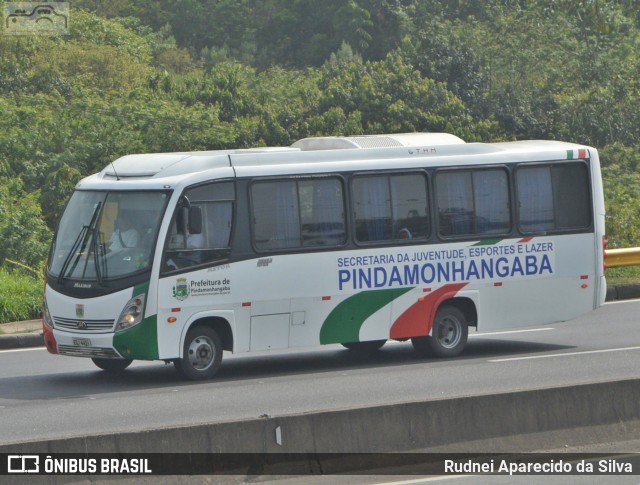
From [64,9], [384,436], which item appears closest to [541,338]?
[384,436]

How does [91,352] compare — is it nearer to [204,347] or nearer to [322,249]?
[204,347]

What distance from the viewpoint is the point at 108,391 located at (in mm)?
13672

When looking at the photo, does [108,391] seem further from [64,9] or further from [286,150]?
[64,9]

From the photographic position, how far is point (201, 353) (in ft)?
46.9

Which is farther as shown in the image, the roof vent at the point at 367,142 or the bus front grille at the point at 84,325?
the roof vent at the point at 367,142

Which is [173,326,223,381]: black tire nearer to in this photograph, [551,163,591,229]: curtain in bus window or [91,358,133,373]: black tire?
[91,358,133,373]: black tire

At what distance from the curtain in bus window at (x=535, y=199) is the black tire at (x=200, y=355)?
4600 mm

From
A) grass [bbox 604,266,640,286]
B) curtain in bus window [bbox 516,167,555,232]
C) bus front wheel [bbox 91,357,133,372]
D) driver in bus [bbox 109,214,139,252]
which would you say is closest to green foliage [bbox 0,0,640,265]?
grass [bbox 604,266,640,286]

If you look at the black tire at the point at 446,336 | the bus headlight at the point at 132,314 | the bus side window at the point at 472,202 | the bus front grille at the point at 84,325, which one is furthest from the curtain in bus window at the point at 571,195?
the bus front grille at the point at 84,325

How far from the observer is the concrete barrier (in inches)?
328

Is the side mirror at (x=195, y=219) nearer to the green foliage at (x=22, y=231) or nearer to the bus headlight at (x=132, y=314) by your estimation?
the bus headlight at (x=132, y=314)

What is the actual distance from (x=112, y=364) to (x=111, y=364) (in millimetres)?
13

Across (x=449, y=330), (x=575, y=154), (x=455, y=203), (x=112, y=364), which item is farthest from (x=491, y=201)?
(x=112, y=364)

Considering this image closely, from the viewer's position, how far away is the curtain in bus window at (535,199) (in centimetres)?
1650
